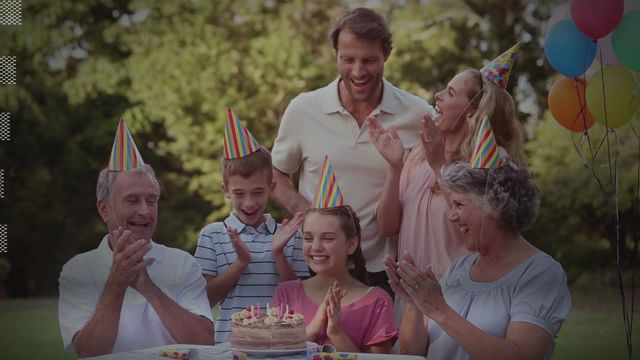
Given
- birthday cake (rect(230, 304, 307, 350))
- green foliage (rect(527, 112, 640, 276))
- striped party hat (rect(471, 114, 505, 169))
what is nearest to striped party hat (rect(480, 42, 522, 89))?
striped party hat (rect(471, 114, 505, 169))

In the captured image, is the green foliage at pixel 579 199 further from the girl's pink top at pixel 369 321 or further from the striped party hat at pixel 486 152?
the girl's pink top at pixel 369 321

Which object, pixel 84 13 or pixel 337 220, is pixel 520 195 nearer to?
pixel 337 220

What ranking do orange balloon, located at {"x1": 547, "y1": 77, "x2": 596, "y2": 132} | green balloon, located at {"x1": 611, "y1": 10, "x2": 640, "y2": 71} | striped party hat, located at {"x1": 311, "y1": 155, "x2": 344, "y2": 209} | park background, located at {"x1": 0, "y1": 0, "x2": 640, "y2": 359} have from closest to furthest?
striped party hat, located at {"x1": 311, "y1": 155, "x2": 344, "y2": 209} < green balloon, located at {"x1": 611, "y1": 10, "x2": 640, "y2": 71} < orange balloon, located at {"x1": 547, "y1": 77, "x2": 596, "y2": 132} < park background, located at {"x1": 0, "y1": 0, "x2": 640, "y2": 359}

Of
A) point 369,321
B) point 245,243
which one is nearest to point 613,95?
point 369,321

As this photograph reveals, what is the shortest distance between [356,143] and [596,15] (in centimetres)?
93

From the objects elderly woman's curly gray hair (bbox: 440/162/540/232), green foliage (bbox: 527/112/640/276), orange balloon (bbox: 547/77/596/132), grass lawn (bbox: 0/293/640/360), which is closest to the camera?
elderly woman's curly gray hair (bbox: 440/162/540/232)

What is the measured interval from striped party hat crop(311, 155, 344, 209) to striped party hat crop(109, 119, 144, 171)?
615 millimetres

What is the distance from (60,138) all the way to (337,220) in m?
2.95

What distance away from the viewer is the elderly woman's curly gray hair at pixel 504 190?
126 inches

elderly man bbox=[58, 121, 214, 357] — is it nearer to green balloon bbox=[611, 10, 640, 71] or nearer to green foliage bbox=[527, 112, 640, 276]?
green balloon bbox=[611, 10, 640, 71]

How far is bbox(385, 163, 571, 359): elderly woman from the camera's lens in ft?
10.0

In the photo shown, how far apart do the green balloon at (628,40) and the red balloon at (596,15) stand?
0.03m

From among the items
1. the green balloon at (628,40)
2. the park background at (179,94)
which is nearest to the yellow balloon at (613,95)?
the green balloon at (628,40)

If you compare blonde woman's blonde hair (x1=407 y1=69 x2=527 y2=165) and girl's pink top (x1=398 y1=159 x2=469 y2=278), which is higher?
blonde woman's blonde hair (x1=407 y1=69 x2=527 y2=165)
